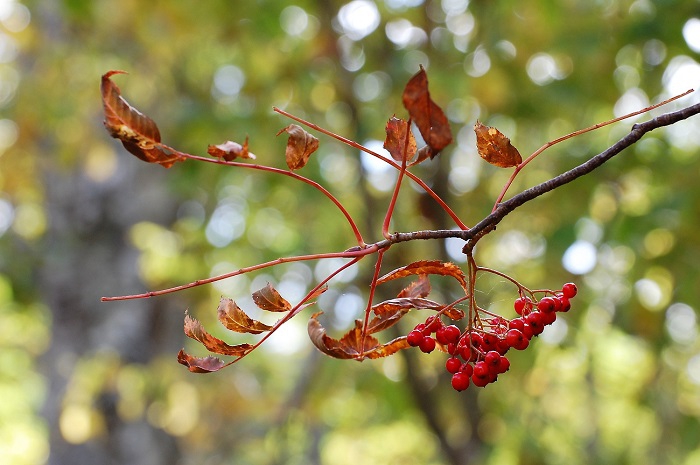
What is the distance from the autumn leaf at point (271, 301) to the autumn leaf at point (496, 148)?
186 mm

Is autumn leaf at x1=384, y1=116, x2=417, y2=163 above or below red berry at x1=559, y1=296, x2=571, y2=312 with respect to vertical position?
above

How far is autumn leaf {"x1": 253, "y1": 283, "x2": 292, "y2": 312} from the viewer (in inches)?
23.2

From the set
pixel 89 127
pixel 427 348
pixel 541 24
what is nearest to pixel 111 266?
pixel 89 127

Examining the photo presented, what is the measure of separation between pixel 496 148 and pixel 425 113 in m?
0.09

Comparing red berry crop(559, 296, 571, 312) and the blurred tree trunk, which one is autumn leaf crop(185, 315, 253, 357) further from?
the blurred tree trunk

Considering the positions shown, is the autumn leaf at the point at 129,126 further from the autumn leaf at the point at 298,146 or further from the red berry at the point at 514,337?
the red berry at the point at 514,337

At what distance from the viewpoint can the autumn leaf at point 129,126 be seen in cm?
55

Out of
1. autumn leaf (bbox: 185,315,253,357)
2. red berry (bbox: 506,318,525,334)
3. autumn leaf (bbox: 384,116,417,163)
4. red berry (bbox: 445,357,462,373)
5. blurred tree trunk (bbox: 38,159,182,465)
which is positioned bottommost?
blurred tree trunk (bbox: 38,159,182,465)

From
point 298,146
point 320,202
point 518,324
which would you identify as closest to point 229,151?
point 298,146

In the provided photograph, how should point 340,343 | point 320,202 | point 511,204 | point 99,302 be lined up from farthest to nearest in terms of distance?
point 99,302 → point 320,202 → point 340,343 → point 511,204

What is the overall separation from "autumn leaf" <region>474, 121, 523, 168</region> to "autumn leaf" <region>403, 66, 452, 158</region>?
0.07 meters

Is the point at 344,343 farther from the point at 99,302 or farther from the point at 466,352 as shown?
the point at 99,302

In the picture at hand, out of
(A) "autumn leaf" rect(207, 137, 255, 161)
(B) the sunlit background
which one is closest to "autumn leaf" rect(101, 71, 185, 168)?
(A) "autumn leaf" rect(207, 137, 255, 161)

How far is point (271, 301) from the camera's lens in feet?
1.94
